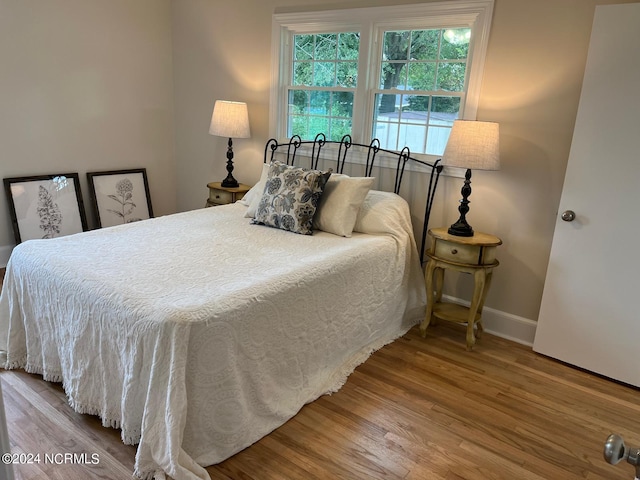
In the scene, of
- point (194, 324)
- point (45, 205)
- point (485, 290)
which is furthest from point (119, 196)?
point (485, 290)

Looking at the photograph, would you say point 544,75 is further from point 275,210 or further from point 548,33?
point 275,210

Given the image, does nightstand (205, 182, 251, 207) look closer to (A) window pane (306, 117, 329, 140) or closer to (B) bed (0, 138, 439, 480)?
(A) window pane (306, 117, 329, 140)

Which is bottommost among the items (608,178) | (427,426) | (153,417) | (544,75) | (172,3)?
(427,426)

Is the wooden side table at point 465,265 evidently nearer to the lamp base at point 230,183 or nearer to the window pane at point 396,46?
the window pane at point 396,46

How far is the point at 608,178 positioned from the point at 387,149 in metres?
1.47

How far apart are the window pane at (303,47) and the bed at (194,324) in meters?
1.69

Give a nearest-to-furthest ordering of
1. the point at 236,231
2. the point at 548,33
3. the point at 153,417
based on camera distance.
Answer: the point at 153,417 → the point at 548,33 → the point at 236,231

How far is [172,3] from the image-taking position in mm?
4582

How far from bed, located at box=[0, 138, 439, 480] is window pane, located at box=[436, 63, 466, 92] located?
1172 mm

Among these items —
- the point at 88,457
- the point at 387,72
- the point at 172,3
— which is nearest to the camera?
the point at 88,457

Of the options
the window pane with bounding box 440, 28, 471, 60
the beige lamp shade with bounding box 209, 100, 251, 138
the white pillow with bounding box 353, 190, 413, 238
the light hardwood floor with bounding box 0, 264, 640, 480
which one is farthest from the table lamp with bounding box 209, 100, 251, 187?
the light hardwood floor with bounding box 0, 264, 640, 480

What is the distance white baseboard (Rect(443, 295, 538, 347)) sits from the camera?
10.2 ft

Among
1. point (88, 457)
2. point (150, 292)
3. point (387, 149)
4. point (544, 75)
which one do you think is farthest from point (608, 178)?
point (88, 457)

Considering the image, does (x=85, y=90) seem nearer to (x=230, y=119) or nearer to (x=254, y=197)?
(x=230, y=119)
